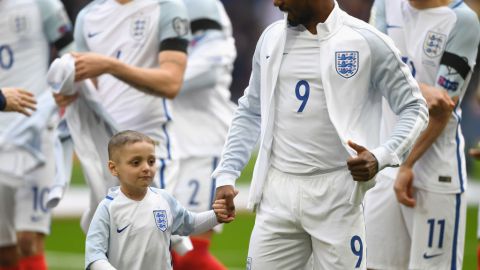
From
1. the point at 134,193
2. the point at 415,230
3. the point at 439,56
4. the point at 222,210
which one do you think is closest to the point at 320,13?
the point at 222,210

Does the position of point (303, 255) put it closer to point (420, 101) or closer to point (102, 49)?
point (420, 101)

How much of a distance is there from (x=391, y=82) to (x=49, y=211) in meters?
3.62

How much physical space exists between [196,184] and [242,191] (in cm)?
807

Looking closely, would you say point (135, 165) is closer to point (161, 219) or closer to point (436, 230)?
point (161, 219)

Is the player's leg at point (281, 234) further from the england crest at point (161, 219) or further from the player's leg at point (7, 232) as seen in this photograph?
the player's leg at point (7, 232)

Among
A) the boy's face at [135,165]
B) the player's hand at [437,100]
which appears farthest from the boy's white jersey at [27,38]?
the player's hand at [437,100]

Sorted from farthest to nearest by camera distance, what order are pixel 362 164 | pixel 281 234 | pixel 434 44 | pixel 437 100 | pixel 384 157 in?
pixel 434 44 → pixel 437 100 → pixel 281 234 → pixel 384 157 → pixel 362 164

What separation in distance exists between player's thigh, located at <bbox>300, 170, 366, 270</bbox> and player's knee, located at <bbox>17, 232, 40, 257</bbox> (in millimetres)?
3262

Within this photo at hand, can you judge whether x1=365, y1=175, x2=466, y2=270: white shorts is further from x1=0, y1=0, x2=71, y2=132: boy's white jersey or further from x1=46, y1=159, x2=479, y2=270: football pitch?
x1=46, y1=159, x2=479, y2=270: football pitch

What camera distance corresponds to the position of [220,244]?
13609mm

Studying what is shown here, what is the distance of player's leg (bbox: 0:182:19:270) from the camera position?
29.2 feet

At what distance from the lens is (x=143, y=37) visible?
306 inches

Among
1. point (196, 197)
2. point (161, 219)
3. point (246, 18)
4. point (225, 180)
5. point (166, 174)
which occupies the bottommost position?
point (246, 18)

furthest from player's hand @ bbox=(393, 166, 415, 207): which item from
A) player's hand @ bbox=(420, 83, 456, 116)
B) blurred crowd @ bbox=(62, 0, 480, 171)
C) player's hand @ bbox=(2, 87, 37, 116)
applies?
blurred crowd @ bbox=(62, 0, 480, 171)
